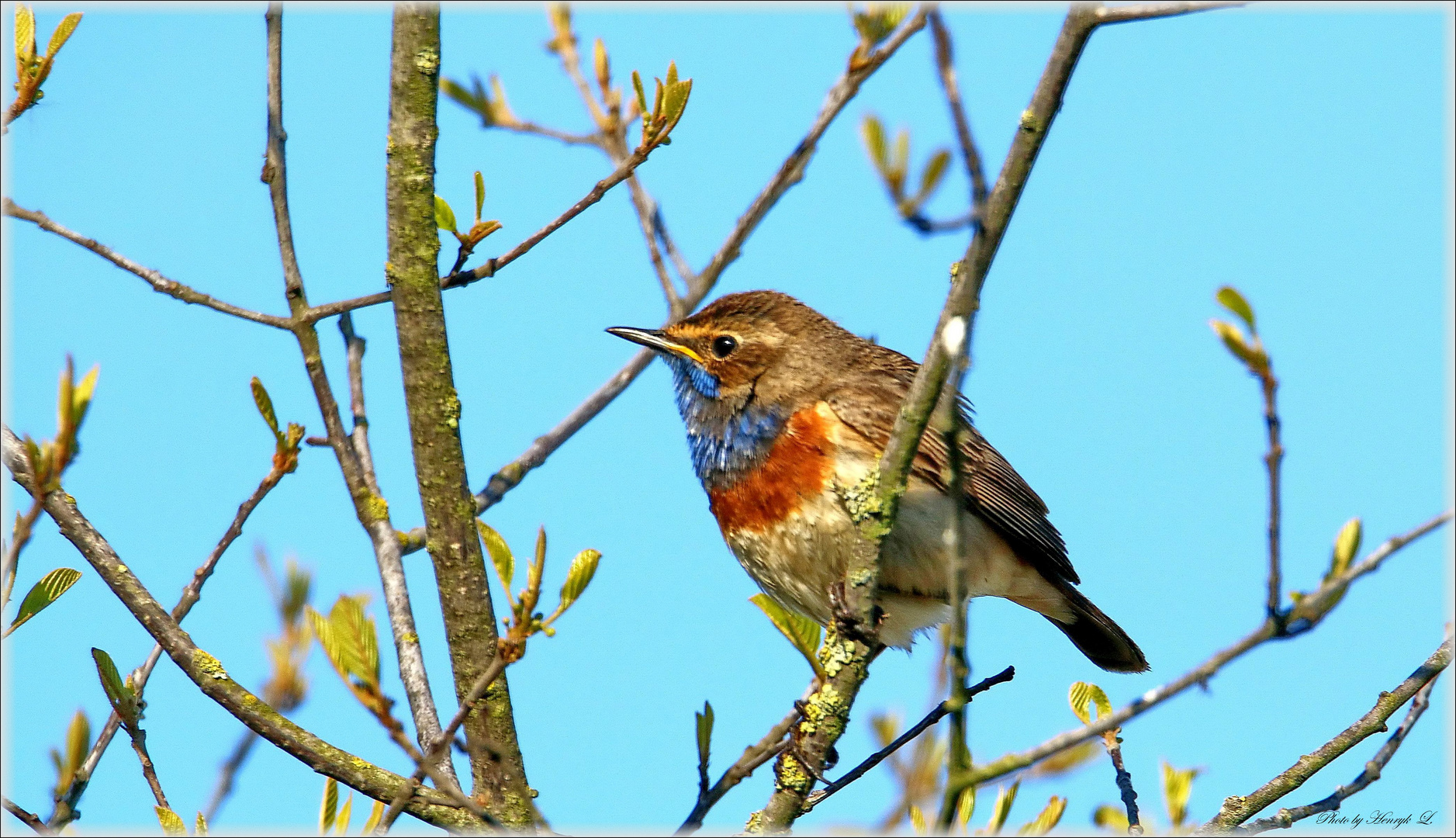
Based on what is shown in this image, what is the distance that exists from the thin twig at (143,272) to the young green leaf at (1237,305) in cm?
364

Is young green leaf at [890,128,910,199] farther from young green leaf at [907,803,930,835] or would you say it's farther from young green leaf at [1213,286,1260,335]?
young green leaf at [907,803,930,835]

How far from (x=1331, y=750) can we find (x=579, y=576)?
119 inches

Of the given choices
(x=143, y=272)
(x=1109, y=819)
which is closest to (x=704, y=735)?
(x=1109, y=819)

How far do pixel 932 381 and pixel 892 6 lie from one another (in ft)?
A: 9.88

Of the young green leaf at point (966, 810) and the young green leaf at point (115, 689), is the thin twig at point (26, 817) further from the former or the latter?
A: the young green leaf at point (966, 810)

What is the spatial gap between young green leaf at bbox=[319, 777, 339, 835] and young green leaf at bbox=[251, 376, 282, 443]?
4.28 ft

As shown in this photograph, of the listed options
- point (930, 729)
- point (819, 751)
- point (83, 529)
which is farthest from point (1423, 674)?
point (83, 529)

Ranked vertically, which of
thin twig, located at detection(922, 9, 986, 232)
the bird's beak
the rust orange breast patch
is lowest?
thin twig, located at detection(922, 9, 986, 232)

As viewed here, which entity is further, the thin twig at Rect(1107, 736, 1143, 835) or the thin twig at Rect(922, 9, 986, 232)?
the thin twig at Rect(1107, 736, 1143, 835)

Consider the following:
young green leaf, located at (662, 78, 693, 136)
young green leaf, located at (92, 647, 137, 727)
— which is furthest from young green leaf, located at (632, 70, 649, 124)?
young green leaf, located at (92, 647, 137, 727)

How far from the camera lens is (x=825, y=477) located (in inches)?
247

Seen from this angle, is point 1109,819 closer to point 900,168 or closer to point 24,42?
point 900,168

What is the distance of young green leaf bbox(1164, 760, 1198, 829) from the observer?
4281 millimetres

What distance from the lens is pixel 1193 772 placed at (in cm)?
430
